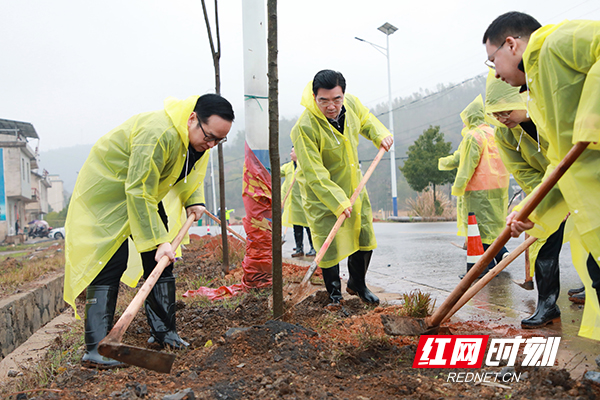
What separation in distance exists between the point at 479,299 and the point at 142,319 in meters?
2.91

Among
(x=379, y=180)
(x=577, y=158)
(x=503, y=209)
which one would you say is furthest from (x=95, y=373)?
(x=379, y=180)

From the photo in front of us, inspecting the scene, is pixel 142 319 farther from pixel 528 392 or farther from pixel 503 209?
pixel 503 209

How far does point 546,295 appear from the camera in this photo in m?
3.06

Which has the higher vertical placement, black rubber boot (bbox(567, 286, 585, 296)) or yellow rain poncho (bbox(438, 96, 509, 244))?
yellow rain poncho (bbox(438, 96, 509, 244))

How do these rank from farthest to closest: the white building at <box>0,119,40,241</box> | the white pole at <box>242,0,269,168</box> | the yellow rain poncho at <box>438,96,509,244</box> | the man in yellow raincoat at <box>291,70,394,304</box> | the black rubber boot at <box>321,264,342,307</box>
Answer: the white building at <box>0,119,40,241</box>, the yellow rain poncho at <box>438,96,509,244</box>, the white pole at <box>242,0,269,168</box>, the black rubber boot at <box>321,264,342,307</box>, the man in yellow raincoat at <box>291,70,394,304</box>

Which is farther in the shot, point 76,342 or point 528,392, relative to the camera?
point 76,342

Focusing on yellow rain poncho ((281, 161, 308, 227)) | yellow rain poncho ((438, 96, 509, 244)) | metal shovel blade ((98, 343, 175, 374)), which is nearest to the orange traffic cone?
yellow rain poncho ((438, 96, 509, 244))

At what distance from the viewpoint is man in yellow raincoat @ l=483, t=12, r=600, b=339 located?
1.81 meters

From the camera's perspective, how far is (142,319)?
12.5 ft

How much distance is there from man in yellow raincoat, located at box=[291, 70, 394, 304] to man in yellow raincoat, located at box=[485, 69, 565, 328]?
1.04 metres

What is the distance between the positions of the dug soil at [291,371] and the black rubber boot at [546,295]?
20 cm

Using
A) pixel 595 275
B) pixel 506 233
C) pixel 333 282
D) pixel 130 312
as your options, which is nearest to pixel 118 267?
pixel 130 312

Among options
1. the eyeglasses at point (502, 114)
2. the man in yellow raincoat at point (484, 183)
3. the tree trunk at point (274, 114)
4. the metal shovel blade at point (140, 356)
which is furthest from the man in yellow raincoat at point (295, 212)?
the metal shovel blade at point (140, 356)

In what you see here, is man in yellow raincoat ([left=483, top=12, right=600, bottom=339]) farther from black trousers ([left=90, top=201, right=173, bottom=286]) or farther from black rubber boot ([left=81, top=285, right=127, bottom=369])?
black rubber boot ([left=81, top=285, right=127, bottom=369])
